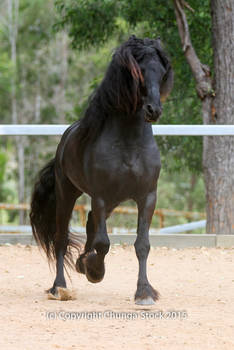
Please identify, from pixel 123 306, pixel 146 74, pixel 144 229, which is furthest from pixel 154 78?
pixel 123 306

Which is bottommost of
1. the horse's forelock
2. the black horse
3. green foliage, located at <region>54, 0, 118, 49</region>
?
the black horse

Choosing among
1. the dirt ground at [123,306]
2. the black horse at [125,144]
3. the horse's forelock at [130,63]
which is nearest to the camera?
the dirt ground at [123,306]

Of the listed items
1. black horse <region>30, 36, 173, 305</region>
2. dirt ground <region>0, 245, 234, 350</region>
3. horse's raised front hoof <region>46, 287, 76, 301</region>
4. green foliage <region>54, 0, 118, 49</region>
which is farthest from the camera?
green foliage <region>54, 0, 118, 49</region>

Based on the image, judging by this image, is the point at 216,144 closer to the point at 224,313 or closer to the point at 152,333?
the point at 224,313

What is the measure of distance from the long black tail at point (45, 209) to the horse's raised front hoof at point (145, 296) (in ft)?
5.34

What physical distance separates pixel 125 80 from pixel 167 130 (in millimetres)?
3346

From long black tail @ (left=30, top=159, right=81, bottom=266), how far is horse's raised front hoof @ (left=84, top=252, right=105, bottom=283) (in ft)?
3.82

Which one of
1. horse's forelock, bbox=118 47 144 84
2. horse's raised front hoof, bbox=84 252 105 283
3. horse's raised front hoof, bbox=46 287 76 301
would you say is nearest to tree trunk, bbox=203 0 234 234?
horse's raised front hoof, bbox=46 287 76 301

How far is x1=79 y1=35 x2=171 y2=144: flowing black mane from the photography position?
5406 mm

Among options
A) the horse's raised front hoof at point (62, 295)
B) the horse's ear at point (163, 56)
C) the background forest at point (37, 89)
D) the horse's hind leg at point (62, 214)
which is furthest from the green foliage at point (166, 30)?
the background forest at point (37, 89)

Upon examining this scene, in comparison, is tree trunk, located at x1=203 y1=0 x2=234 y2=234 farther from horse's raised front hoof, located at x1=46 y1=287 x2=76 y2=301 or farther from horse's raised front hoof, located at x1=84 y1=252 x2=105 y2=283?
horse's raised front hoof, located at x1=84 y1=252 x2=105 y2=283

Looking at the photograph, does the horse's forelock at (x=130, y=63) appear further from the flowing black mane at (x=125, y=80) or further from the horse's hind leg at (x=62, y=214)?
the horse's hind leg at (x=62, y=214)

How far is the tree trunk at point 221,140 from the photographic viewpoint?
10578 mm

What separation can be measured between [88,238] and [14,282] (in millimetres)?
977
